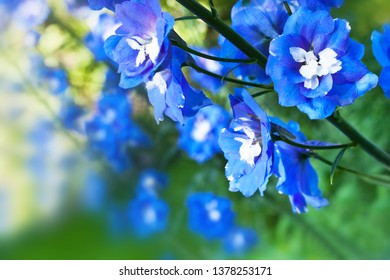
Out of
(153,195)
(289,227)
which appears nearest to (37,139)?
(153,195)

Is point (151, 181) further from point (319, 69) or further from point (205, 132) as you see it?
point (319, 69)

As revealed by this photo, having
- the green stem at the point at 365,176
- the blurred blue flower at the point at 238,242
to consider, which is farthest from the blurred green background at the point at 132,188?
the green stem at the point at 365,176

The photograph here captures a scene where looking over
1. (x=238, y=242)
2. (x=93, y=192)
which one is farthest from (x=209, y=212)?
(x=93, y=192)

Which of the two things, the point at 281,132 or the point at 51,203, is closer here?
the point at 281,132
